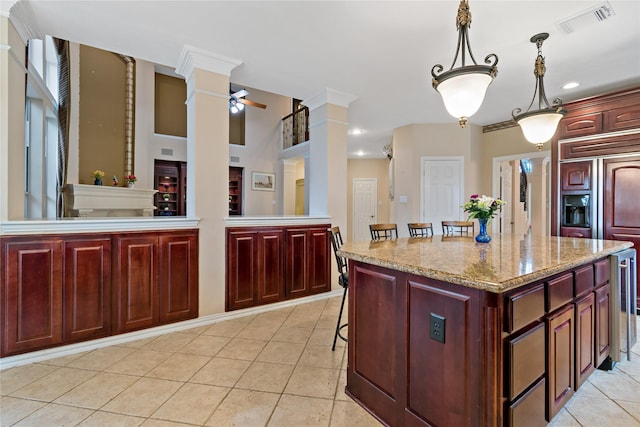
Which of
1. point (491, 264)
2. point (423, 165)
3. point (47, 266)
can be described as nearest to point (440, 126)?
point (423, 165)

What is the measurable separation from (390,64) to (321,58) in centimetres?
75

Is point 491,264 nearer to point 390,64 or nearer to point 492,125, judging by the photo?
point 390,64

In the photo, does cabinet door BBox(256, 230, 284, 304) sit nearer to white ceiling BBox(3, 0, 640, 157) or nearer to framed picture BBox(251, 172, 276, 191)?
white ceiling BBox(3, 0, 640, 157)

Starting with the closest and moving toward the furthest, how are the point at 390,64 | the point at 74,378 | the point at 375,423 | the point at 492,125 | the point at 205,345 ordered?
the point at 375,423
the point at 74,378
the point at 205,345
the point at 390,64
the point at 492,125

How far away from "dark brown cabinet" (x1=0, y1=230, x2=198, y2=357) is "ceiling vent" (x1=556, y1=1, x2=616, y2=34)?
12.2 ft

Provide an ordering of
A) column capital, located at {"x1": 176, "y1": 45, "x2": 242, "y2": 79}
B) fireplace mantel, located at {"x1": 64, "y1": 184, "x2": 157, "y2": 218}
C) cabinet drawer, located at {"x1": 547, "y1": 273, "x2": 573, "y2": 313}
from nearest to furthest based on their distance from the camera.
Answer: cabinet drawer, located at {"x1": 547, "y1": 273, "x2": 573, "y2": 313} < column capital, located at {"x1": 176, "y1": 45, "x2": 242, "y2": 79} < fireplace mantel, located at {"x1": 64, "y1": 184, "x2": 157, "y2": 218}

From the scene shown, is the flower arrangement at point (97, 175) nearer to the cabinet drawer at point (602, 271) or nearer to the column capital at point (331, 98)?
the column capital at point (331, 98)

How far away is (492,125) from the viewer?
5.21 metres

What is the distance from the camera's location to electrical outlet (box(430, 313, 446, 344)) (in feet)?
4.16

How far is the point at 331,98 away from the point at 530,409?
11.9 feet

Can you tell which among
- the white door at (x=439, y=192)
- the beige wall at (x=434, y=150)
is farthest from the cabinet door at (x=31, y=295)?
the white door at (x=439, y=192)

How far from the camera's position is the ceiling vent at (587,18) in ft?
7.21

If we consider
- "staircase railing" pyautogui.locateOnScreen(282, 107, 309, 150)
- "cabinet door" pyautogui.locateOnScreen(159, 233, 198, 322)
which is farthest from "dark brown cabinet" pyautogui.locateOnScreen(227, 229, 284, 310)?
"staircase railing" pyautogui.locateOnScreen(282, 107, 309, 150)

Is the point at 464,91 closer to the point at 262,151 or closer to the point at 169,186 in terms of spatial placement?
the point at 262,151
